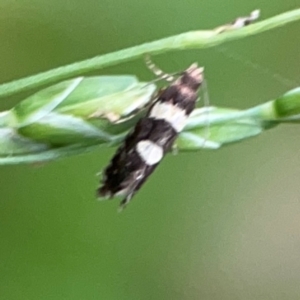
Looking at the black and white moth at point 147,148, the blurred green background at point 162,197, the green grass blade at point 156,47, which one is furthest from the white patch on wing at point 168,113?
the blurred green background at point 162,197

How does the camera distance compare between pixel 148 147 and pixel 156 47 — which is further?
pixel 148 147

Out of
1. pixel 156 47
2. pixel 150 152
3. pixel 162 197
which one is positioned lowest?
pixel 162 197

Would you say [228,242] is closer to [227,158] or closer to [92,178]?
[227,158]

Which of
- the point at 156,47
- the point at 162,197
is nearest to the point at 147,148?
the point at 156,47

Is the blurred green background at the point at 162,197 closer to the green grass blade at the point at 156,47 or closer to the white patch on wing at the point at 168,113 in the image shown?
the white patch on wing at the point at 168,113

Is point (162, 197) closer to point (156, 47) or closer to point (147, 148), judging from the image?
point (147, 148)

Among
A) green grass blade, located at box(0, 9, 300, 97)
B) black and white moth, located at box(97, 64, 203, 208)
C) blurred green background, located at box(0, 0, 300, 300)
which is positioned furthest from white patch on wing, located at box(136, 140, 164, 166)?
blurred green background, located at box(0, 0, 300, 300)
